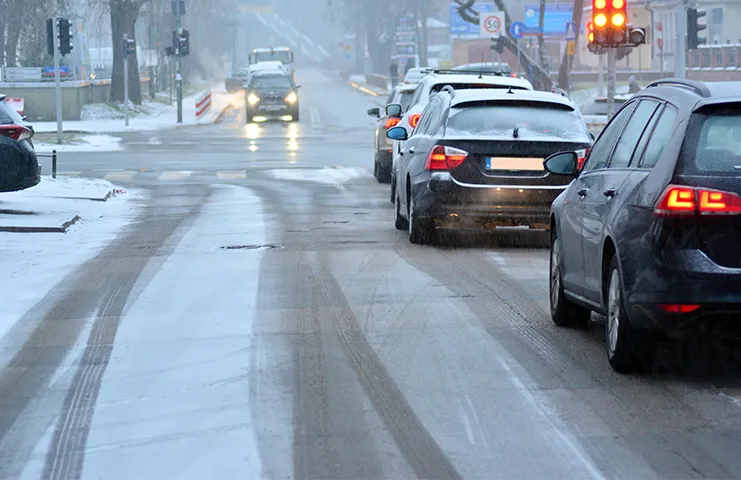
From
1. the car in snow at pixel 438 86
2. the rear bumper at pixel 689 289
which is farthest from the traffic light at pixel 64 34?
the rear bumper at pixel 689 289

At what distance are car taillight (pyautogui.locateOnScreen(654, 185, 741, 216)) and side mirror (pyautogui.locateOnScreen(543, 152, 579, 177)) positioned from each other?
199 cm

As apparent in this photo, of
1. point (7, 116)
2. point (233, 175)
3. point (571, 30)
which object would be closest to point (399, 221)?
point (7, 116)

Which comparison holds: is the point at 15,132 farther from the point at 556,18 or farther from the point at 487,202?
the point at 556,18

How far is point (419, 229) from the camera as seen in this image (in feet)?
49.2

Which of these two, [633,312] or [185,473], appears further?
[633,312]

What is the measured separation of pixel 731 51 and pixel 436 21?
10227 cm

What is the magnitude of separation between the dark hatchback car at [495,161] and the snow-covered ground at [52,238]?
3.28 metres

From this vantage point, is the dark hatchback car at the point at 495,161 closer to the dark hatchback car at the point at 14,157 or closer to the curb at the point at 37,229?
the curb at the point at 37,229

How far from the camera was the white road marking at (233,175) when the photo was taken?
27.5 metres

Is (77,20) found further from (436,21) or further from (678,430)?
(436,21)

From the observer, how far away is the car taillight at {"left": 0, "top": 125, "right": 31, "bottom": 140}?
61.1 ft

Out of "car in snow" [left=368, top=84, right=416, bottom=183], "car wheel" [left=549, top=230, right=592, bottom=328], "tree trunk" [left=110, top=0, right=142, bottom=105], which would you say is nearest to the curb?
"car in snow" [left=368, top=84, right=416, bottom=183]

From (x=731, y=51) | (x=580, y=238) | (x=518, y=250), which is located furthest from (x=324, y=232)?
(x=731, y=51)

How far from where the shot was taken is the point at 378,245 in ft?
49.7
